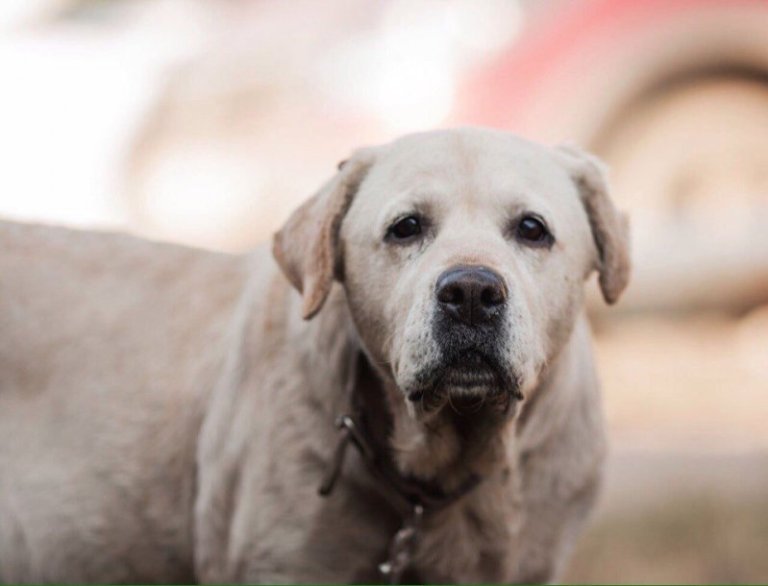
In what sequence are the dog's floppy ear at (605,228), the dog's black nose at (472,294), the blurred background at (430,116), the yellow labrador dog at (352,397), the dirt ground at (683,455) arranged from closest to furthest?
the dog's black nose at (472,294)
the yellow labrador dog at (352,397)
the dog's floppy ear at (605,228)
the dirt ground at (683,455)
the blurred background at (430,116)

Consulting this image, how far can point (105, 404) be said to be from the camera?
187 inches

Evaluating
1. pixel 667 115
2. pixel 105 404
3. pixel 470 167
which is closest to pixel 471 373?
pixel 470 167

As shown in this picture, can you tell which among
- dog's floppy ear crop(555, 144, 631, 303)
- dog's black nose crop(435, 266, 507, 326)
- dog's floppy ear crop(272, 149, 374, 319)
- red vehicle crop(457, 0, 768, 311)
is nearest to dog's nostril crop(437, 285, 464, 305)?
dog's black nose crop(435, 266, 507, 326)

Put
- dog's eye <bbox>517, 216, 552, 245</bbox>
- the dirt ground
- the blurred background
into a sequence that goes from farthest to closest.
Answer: the blurred background
the dirt ground
dog's eye <bbox>517, 216, 552, 245</bbox>

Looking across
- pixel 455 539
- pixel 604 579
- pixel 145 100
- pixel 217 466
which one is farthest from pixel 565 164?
pixel 145 100

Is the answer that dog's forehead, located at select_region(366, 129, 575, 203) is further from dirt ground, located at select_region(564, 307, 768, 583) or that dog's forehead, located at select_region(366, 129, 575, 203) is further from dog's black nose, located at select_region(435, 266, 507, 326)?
dirt ground, located at select_region(564, 307, 768, 583)

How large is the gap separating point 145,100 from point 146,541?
14.6 feet

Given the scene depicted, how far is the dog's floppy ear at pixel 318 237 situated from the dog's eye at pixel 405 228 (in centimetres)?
20

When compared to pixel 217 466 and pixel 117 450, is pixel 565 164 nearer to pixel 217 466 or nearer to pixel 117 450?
pixel 217 466

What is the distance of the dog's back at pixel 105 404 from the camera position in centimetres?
460

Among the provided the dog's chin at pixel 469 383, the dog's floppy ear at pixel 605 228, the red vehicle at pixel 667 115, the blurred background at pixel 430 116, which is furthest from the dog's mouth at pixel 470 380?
the red vehicle at pixel 667 115

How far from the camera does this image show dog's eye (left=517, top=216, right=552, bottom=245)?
386cm

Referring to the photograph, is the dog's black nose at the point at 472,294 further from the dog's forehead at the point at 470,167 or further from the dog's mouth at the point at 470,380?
the dog's forehead at the point at 470,167

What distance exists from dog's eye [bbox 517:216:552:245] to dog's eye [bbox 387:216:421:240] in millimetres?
273
